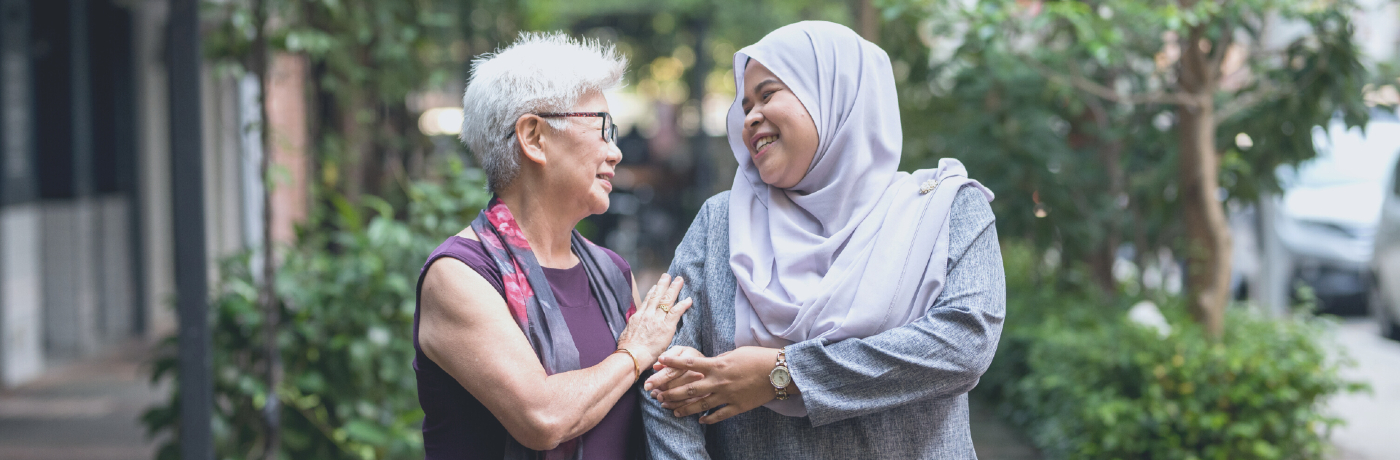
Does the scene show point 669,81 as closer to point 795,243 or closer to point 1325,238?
point 1325,238

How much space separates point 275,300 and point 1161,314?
145 inches

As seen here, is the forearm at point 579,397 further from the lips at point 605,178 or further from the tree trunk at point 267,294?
the tree trunk at point 267,294

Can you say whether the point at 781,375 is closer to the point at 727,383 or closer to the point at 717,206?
the point at 727,383

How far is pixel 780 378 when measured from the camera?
176 cm

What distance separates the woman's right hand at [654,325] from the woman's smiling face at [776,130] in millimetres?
273

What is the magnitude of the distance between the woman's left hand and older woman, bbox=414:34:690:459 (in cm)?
11

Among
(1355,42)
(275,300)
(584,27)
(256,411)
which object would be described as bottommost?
(256,411)

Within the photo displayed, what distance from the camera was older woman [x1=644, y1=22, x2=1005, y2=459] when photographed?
1.74 metres

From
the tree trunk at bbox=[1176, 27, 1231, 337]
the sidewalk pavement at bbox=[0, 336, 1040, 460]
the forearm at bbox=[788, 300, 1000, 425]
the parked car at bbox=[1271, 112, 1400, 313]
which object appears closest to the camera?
the forearm at bbox=[788, 300, 1000, 425]

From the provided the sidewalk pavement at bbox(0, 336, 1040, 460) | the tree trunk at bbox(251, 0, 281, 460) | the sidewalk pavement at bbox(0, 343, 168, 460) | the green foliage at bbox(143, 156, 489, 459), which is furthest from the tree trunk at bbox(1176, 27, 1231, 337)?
the sidewalk pavement at bbox(0, 343, 168, 460)

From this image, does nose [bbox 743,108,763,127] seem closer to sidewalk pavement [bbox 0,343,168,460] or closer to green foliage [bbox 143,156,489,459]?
green foliage [bbox 143,156,489,459]

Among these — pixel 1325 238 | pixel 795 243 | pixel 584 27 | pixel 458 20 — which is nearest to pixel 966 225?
pixel 795 243

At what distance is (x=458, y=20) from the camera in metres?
5.83

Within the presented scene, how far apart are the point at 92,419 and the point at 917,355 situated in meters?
5.87
